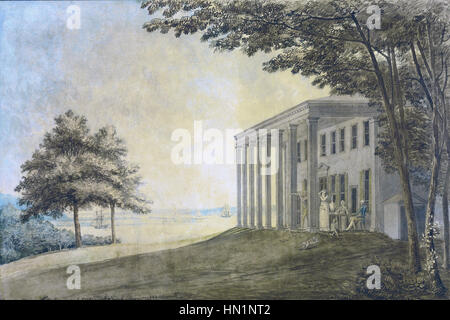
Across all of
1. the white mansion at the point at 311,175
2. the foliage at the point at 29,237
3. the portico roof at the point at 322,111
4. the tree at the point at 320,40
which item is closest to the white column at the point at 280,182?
the white mansion at the point at 311,175

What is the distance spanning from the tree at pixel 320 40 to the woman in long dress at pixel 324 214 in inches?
62.3

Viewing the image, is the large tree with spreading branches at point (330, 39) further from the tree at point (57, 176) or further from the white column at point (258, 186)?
the tree at point (57, 176)

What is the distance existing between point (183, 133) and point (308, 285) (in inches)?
154

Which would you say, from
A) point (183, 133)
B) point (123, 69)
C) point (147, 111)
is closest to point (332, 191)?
point (183, 133)

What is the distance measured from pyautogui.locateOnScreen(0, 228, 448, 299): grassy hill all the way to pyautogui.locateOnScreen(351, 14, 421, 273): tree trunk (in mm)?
553

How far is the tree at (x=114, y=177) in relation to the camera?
10977 mm

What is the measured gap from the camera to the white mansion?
11273 millimetres

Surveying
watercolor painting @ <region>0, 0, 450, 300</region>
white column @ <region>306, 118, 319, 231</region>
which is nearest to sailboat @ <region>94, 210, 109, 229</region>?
watercolor painting @ <region>0, 0, 450, 300</region>

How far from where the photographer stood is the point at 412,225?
36.4 ft

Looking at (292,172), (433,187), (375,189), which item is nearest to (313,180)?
(292,172)

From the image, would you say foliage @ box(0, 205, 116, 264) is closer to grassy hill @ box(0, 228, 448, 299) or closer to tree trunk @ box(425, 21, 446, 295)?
grassy hill @ box(0, 228, 448, 299)

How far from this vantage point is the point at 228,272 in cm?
1079

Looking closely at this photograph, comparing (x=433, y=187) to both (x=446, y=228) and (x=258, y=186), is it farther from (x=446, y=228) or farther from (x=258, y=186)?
(x=258, y=186)

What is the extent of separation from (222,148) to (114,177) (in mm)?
2258
